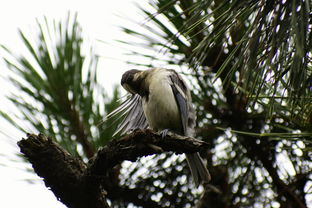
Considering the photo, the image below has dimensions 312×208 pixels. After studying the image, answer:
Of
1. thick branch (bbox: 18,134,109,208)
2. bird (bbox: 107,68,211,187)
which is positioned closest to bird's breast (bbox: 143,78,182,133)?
bird (bbox: 107,68,211,187)

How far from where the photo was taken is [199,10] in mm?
1531

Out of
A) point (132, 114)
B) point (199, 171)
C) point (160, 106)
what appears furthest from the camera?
point (132, 114)

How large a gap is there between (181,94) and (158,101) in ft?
0.44

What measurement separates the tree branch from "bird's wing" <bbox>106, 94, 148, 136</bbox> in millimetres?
774

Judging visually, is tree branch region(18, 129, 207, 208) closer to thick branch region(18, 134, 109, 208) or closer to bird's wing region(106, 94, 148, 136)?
thick branch region(18, 134, 109, 208)

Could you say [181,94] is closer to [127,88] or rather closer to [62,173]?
[127,88]

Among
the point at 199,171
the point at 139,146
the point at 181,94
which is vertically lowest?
the point at 199,171

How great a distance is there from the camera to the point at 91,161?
1763mm

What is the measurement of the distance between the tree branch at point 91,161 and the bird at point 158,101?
0.81 meters

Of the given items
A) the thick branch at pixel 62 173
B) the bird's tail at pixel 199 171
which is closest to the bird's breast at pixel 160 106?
the bird's tail at pixel 199 171

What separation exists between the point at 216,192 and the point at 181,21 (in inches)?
31.9

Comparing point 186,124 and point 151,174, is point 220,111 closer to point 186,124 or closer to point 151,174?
point 186,124

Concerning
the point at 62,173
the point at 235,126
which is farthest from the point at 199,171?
the point at 62,173

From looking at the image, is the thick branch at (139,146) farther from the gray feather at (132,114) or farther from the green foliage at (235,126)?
the gray feather at (132,114)
